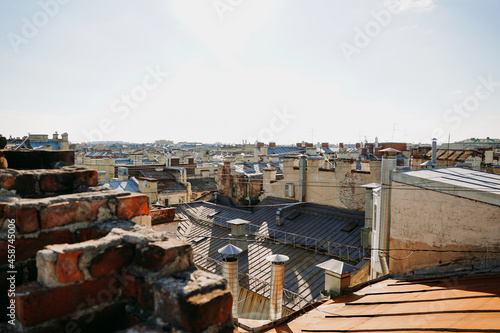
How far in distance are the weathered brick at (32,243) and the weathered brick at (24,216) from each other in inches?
2.7

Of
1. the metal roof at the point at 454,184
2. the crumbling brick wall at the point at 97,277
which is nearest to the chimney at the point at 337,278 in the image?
the metal roof at the point at 454,184

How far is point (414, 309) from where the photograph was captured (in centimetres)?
461

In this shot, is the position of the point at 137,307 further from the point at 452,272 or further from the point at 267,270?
the point at 267,270

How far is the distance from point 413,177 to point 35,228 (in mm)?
7719

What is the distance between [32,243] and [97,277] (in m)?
0.61

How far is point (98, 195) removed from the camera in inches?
94.5

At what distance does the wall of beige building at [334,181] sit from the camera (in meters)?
13.6

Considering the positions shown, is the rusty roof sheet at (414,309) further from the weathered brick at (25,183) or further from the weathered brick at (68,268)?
the weathered brick at (25,183)

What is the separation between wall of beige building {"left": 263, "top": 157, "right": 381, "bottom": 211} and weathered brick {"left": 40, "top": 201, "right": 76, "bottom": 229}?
12.6m

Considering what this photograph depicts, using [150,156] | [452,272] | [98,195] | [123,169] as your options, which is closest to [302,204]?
[452,272]

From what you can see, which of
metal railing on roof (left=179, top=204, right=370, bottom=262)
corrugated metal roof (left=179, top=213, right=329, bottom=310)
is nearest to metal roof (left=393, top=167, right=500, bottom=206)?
metal railing on roof (left=179, top=204, right=370, bottom=262)

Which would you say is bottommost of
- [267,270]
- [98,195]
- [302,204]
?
Answer: [267,270]

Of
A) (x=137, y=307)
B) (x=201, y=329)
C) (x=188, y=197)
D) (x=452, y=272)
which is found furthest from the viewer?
(x=188, y=197)

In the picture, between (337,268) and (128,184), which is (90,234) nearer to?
(337,268)
